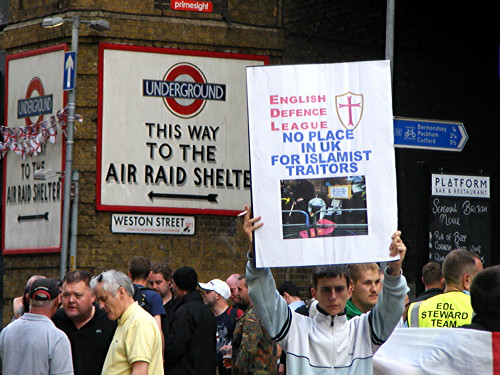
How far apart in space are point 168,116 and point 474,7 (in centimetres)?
742

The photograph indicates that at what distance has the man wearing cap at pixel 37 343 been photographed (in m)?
6.86

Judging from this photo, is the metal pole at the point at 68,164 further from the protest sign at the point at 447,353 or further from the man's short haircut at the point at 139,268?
the protest sign at the point at 447,353

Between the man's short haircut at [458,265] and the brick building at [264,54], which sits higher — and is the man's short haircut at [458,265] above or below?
below

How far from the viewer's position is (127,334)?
7.00 metres

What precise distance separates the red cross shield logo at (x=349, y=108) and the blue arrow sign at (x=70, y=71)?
481 inches

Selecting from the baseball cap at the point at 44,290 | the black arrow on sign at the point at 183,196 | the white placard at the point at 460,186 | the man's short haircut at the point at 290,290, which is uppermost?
the black arrow on sign at the point at 183,196

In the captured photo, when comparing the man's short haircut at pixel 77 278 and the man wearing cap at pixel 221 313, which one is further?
the man wearing cap at pixel 221 313

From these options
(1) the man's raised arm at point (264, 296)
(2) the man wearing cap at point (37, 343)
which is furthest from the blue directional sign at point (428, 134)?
(1) the man's raised arm at point (264, 296)

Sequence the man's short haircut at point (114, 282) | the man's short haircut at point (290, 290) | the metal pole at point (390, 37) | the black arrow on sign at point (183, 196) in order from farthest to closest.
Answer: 1. the black arrow on sign at point (183, 196)
2. the metal pole at point (390, 37)
3. the man's short haircut at point (290, 290)
4. the man's short haircut at point (114, 282)

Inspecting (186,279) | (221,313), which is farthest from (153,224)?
(186,279)

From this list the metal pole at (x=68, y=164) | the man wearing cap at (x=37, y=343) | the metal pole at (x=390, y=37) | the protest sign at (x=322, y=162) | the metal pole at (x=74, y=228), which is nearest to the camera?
the protest sign at (x=322, y=162)

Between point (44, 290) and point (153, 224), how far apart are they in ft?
36.1

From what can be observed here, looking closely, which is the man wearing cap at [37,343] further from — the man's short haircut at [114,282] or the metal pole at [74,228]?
the metal pole at [74,228]

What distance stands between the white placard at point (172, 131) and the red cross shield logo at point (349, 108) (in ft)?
41.4
